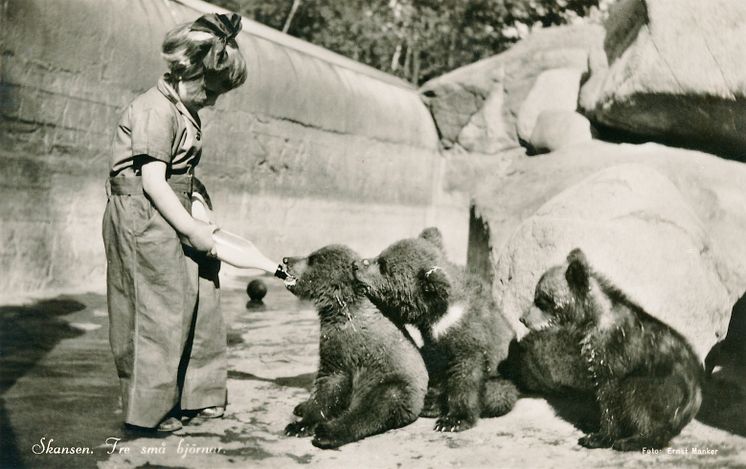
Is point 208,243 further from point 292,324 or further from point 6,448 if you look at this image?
point 292,324

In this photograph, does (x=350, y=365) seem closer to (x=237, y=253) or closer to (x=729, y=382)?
(x=237, y=253)

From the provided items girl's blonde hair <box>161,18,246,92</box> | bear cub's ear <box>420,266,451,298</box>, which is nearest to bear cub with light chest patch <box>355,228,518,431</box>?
bear cub's ear <box>420,266,451,298</box>

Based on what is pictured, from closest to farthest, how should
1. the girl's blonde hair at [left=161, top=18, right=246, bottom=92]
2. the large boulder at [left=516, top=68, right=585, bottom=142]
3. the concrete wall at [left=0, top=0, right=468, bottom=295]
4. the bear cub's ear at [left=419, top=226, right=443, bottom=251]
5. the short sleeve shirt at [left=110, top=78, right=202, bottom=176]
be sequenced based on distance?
the short sleeve shirt at [left=110, top=78, right=202, bottom=176] → the girl's blonde hair at [left=161, top=18, right=246, bottom=92] → the bear cub's ear at [left=419, top=226, right=443, bottom=251] → the concrete wall at [left=0, top=0, right=468, bottom=295] → the large boulder at [left=516, top=68, right=585, bottom=142]

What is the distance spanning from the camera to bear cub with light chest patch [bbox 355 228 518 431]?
4457 millimetres

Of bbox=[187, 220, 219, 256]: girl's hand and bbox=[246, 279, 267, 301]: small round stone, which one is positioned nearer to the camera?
bbox=[187, 220, 219, 256]: girl's hand

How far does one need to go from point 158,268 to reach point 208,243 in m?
0.28

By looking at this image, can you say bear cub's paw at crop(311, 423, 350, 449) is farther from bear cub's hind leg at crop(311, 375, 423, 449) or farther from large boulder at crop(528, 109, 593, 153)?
large boulder at crop(528, 109, 593, 153)

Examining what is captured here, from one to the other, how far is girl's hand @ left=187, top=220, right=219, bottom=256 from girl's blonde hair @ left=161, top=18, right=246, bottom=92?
2.60 ft

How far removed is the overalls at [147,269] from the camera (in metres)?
3.78

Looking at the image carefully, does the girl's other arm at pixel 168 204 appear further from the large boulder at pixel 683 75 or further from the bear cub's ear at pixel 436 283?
the large boulder at pixel 683 75

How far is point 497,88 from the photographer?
13.1 meters

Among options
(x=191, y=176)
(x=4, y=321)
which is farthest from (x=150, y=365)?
(x=4, y=321)

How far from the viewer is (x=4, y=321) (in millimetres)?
5633

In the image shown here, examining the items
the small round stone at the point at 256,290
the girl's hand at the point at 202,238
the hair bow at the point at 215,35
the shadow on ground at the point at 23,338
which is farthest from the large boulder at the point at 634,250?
the small round stone at the point at 256,290
